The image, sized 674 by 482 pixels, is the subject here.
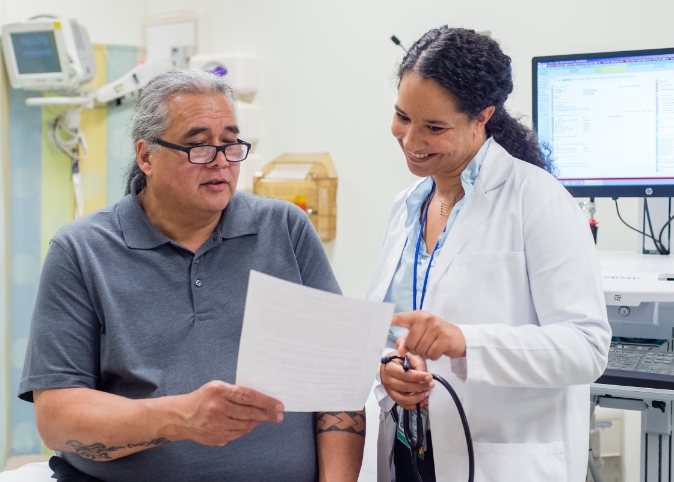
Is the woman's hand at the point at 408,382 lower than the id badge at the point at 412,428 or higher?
higher

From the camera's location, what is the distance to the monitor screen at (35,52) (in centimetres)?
296

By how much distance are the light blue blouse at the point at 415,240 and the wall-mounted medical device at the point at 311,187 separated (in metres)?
1.58

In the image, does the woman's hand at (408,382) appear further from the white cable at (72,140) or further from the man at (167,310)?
the white cable at (72,140)

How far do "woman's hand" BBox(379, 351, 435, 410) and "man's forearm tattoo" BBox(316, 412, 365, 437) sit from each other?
0.55 feet

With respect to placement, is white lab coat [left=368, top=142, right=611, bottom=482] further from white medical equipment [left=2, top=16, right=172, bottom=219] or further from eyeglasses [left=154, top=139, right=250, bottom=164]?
white medical equipment [left=2, top=16, right=172, bottom=219]

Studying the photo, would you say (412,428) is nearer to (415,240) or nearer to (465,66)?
(415,240)

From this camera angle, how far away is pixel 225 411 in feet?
3.42

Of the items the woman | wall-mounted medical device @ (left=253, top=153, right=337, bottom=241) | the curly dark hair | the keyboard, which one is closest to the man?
the woman

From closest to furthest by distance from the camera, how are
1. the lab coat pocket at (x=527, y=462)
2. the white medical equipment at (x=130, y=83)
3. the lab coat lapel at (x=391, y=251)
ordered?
the lab coat pocket at (x=527, y=462) → the lab coat lapel at (x=391, y=251) → the white medical equipment at (x=130, y=83)

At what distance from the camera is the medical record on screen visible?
1.76 m

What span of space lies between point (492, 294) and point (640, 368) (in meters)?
0.50

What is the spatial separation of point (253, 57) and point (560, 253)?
233cm

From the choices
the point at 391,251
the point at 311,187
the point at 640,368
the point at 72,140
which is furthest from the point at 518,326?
the point at 72,140

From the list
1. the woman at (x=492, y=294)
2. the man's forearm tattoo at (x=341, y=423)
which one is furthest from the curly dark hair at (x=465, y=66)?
the man's forearm tattoo at (x=341, y=423)
